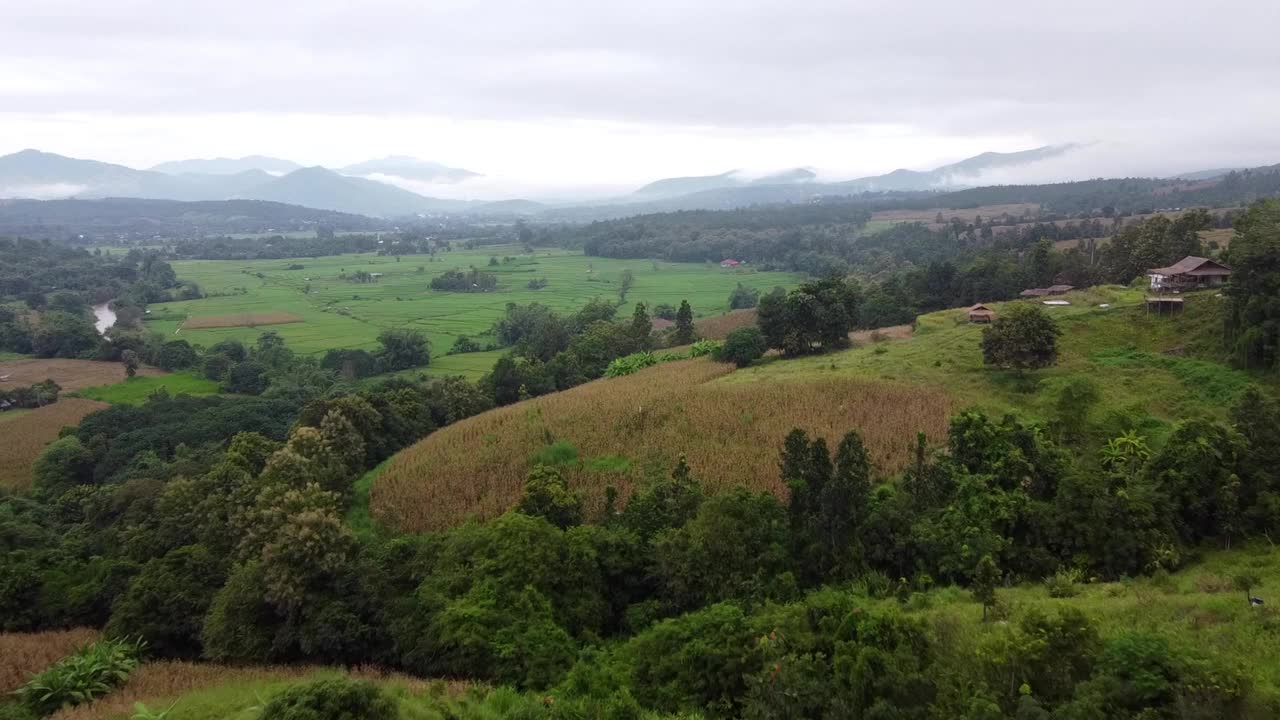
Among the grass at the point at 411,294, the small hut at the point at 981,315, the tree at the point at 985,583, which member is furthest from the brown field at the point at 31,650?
the small hut at the point at 981,315

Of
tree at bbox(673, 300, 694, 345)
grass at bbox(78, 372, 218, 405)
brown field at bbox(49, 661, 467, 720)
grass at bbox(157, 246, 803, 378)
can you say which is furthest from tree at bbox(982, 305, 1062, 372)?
grass at bbox(78, 372, 218, 405)

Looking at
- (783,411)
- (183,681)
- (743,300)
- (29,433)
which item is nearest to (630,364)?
(783,411)

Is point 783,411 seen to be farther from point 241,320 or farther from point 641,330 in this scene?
point 241,320

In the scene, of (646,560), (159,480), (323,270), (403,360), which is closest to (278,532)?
(646,560)

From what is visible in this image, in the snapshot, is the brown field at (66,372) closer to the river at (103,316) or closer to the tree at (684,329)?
the river at (103,316)

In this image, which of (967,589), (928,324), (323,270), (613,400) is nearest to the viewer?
(967,589)

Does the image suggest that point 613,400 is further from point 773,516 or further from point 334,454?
point 773,516
